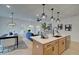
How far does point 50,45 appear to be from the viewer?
7.06 ft

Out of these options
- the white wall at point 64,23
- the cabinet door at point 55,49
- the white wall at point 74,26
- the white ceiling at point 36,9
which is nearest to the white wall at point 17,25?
the white wall at point 64,23

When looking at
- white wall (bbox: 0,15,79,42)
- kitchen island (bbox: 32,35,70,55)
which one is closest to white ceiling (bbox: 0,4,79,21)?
white wall (bbox: 0,15,79,42)

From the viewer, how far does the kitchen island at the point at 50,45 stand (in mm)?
2096

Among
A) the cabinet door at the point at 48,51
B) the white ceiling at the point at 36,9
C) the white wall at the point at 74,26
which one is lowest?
the cabinet door at the point at 48,51

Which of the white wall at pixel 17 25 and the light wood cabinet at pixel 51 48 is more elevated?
the white wall at pixel 17 25

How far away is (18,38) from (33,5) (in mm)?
848

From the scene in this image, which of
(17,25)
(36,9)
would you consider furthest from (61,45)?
(17,25)

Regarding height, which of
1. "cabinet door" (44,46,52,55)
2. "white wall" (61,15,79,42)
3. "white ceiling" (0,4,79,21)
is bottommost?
"cabinet door" (44,46,52,55)

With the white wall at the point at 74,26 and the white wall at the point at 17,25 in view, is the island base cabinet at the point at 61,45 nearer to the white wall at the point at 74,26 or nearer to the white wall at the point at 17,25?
the white wall at the point at 74,26

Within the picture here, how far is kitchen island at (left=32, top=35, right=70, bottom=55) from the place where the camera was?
2.10 metres

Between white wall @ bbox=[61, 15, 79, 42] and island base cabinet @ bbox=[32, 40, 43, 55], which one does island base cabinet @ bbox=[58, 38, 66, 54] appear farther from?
island base cabinet @ bbox=[32, 40, 43, 55]

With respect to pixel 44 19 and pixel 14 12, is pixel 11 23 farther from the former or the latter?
pixel 44 19

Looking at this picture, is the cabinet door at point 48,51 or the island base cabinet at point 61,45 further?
the island base cabinet at point 61,45
